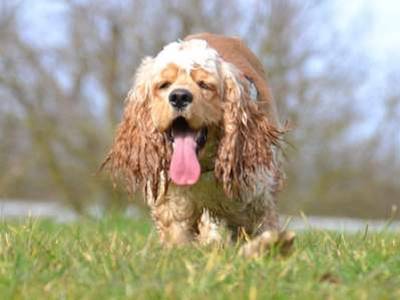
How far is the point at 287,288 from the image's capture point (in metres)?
3.47

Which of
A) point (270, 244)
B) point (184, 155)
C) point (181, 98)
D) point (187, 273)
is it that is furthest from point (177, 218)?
point (187, 273)

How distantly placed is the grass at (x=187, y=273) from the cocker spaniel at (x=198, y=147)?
5.10 ft

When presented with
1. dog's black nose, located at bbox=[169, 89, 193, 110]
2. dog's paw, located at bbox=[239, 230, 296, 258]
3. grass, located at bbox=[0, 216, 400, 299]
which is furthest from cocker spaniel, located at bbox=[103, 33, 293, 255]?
dog's paw, located at bbox=[239, 230, 296, 258]

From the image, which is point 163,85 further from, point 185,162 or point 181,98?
point 185,162

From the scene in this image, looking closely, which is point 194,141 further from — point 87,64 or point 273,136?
point 87,64

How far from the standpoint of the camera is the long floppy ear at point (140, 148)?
20.6 feet

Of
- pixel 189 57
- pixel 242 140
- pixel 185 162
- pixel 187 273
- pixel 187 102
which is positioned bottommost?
pixel 187 273

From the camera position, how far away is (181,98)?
19.1 ft

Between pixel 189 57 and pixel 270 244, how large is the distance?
2.41m

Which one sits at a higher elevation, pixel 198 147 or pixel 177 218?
pixel 198 147

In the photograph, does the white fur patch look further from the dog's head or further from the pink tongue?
the pink tongue

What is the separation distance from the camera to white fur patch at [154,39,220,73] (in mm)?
6223

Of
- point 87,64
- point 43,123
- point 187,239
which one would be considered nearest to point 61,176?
point 43,123

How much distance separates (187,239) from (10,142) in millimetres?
17132
